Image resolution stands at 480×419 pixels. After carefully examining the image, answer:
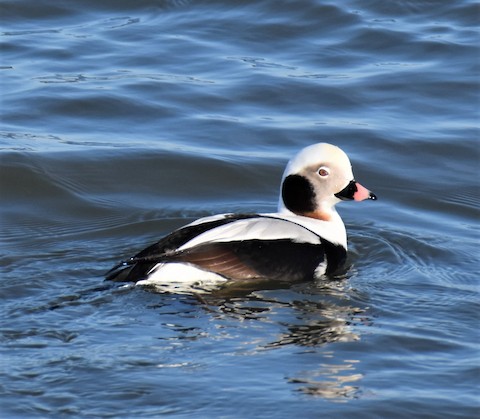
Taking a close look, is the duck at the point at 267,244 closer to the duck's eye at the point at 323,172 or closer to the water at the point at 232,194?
the duck's eye at the point at 323,172

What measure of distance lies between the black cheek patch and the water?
489mm

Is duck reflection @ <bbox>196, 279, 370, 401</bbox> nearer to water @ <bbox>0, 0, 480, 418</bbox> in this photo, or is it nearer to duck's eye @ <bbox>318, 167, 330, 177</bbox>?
water @ <bbox>0, 0, 480, 418</bbox>

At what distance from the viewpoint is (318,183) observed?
780 centimetres

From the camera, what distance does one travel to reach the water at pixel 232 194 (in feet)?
18.4

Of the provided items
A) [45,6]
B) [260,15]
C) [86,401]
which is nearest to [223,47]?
[260,15]

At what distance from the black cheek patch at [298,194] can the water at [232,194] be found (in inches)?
19.2

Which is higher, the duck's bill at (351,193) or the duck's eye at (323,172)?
the duck's eye at (323,172)

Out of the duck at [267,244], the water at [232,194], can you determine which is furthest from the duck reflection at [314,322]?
the duck at [267,244]

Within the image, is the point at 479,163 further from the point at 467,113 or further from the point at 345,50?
the point at 345,50

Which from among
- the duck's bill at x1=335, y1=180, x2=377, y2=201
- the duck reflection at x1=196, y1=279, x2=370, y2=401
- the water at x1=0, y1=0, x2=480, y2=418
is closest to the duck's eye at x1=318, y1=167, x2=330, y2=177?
the duck's bill at x1=335, y1=180, x2=377, y2=201

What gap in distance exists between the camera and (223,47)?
13.0 metres

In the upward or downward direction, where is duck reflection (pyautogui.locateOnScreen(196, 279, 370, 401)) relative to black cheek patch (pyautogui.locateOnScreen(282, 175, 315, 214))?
downward

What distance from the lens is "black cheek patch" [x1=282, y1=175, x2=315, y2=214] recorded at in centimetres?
778

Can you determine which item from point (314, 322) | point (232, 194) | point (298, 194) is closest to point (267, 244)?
point (298, 194)
